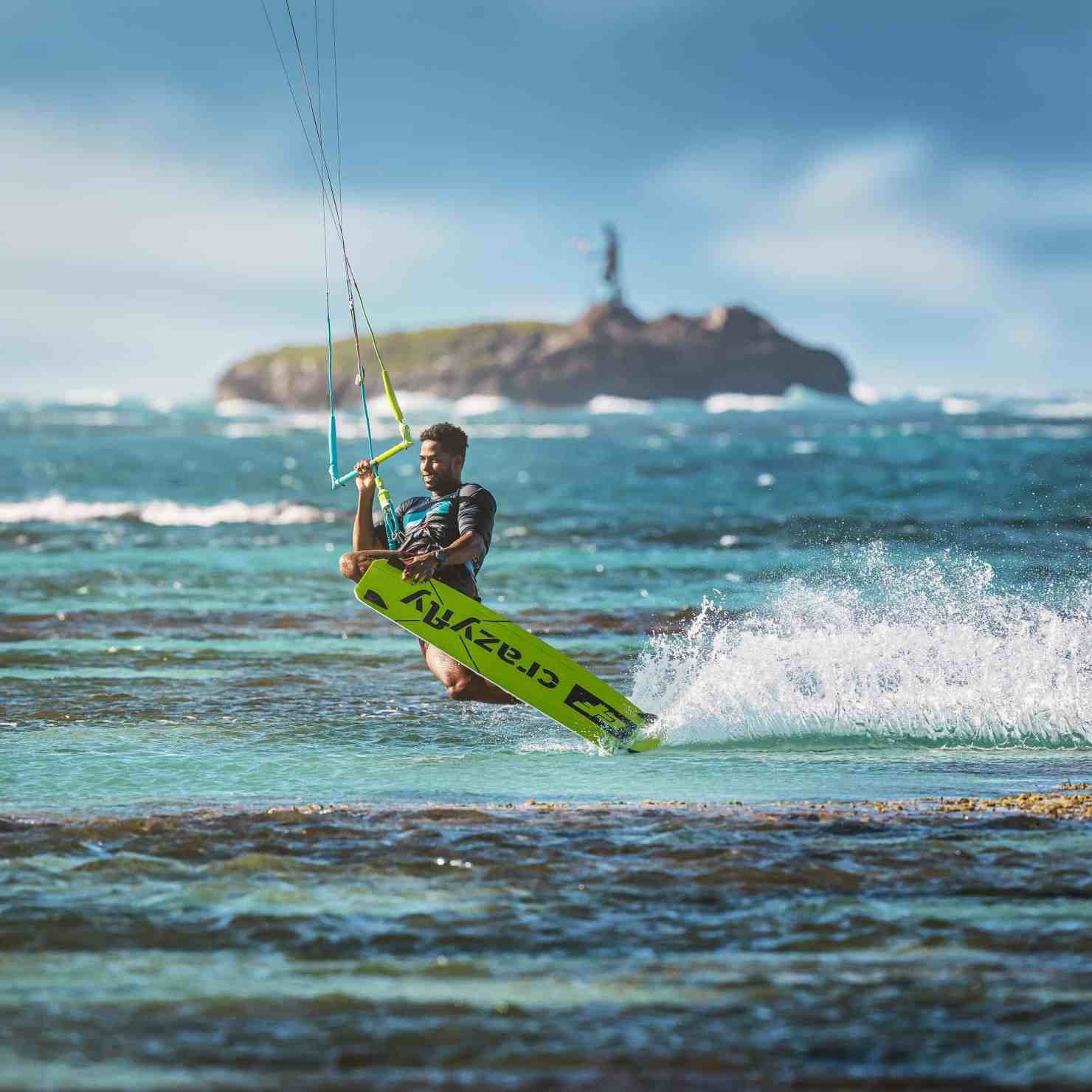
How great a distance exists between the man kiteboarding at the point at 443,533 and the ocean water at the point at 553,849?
0.56 m

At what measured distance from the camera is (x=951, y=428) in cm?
12269

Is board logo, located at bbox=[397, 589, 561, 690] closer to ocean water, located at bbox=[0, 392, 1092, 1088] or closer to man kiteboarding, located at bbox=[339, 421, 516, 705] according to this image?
man kiteboarding, located at bbox=[339, 421, 516, 705]

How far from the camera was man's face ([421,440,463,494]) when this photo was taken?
10453mm

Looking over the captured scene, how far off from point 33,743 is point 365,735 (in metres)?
2.49

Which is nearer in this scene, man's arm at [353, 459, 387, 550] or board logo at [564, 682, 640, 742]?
man's arm at [353, 459, 387, 550]

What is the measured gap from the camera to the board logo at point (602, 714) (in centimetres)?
1045

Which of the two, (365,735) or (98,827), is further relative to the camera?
(365,735)

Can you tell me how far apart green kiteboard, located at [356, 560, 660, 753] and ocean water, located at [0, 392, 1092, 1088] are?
262 mm

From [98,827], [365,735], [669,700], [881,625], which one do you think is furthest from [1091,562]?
[98,827]

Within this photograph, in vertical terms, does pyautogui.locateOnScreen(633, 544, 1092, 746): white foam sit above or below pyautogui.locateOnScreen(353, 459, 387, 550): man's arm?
below

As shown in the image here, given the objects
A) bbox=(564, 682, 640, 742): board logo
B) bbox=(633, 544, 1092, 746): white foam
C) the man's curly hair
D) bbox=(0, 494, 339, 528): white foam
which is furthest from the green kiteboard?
bbox=(0, 494, 339, 528): white foam

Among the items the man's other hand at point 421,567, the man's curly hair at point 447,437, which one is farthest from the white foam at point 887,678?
the man's curly hair at point 447,437

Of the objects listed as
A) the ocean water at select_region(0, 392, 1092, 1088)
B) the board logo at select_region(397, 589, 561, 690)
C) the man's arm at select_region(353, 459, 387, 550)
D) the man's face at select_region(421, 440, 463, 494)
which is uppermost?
the man's face at select_region(421, 440, 463, 494)

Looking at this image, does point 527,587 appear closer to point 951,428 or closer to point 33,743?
point 33,743
